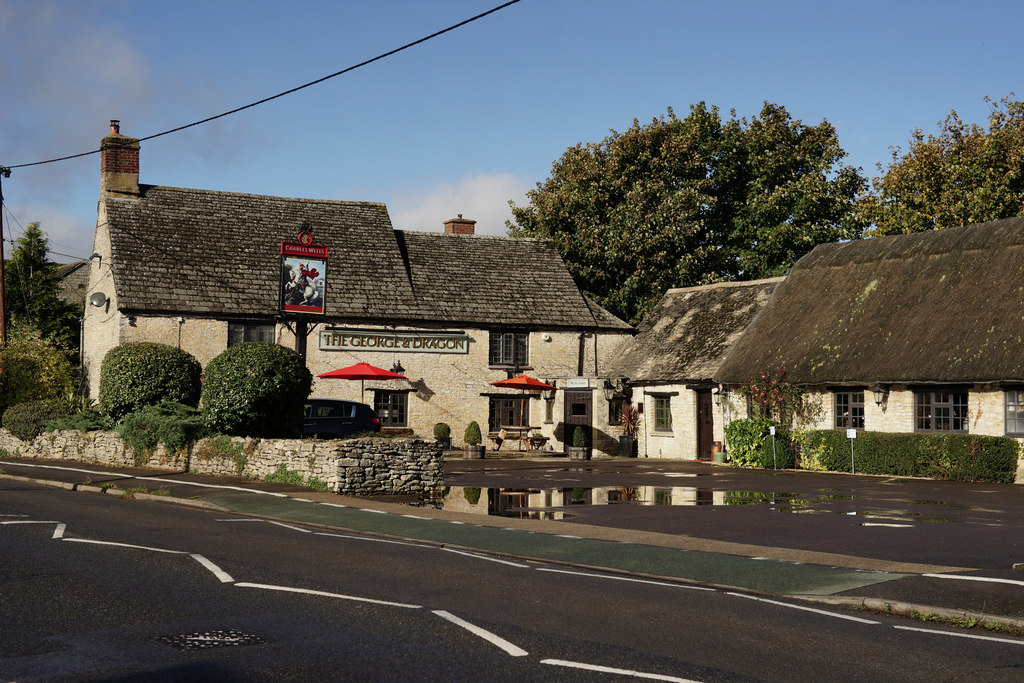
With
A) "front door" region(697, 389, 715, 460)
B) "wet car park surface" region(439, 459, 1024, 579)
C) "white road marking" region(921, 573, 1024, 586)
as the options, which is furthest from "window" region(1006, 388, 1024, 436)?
"white road marking" region(921, 573, 1024, 586)

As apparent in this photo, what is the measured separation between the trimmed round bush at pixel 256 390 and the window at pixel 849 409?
627 inches

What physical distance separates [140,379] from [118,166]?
13502 millimetres

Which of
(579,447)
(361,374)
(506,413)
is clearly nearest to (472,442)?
(506,413)

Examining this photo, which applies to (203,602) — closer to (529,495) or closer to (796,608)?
(796,608)

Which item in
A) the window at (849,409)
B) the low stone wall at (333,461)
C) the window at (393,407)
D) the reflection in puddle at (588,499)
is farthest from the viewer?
the window at (393,407)

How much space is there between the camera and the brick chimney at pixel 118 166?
38.0 metres

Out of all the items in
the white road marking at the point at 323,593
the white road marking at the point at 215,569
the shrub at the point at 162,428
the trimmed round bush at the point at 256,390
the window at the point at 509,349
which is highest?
the window at the point at 509,349

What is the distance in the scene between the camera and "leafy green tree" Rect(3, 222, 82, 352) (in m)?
52.3

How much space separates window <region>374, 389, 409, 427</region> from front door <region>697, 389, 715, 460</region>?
10700mm

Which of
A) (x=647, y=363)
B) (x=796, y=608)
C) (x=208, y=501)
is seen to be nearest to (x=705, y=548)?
(x=796, y=608)

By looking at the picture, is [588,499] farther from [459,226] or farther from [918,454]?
[459,226]

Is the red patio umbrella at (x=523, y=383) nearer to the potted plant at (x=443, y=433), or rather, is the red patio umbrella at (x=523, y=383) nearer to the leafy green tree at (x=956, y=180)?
the potted plant at (x=443, y=433)

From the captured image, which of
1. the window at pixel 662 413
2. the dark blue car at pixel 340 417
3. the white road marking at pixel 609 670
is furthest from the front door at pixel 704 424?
the white road marking at pixel 609 670

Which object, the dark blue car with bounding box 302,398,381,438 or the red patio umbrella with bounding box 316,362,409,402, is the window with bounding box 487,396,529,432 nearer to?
the red patio umbrella with bounding box 316,362,409,402
